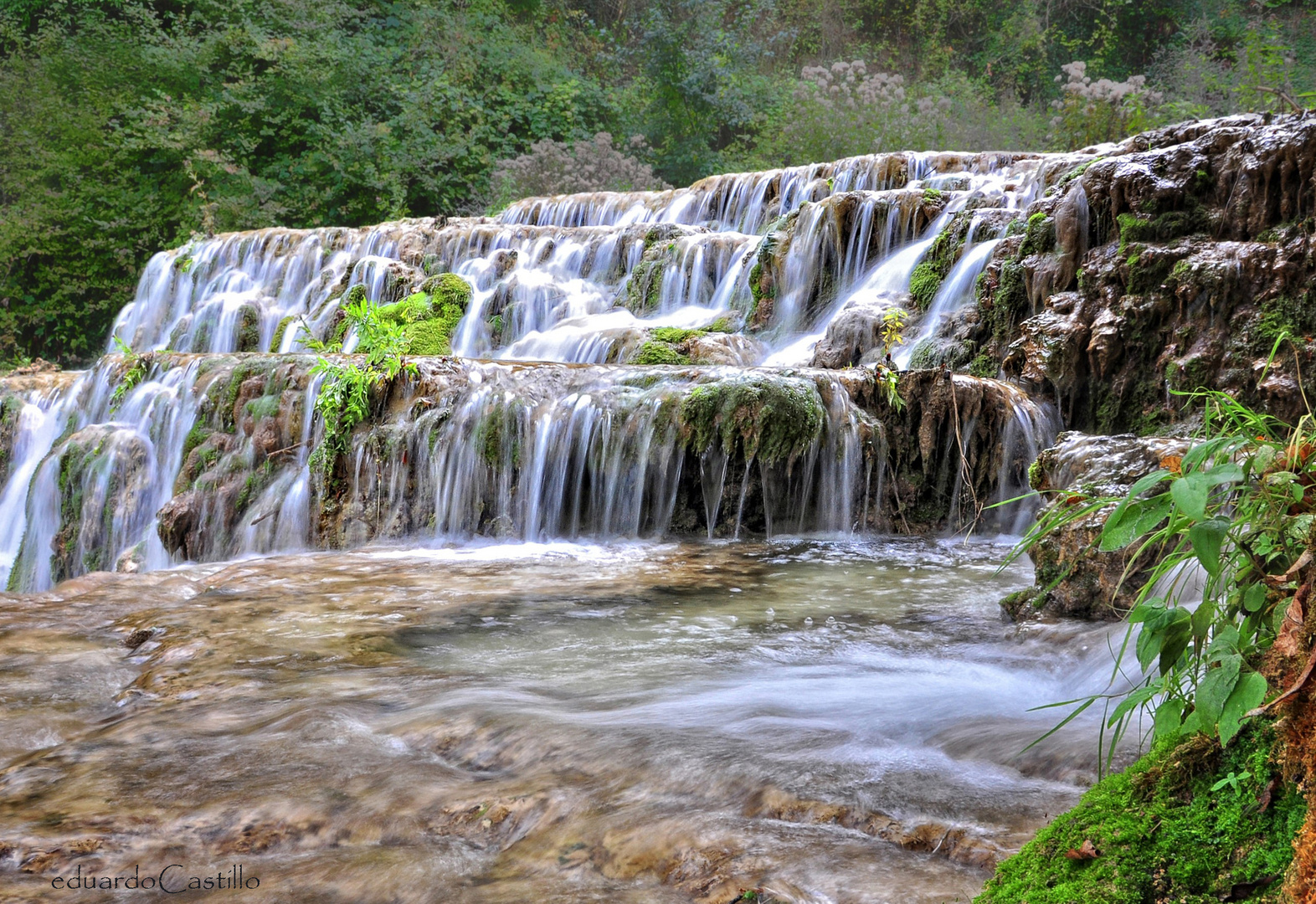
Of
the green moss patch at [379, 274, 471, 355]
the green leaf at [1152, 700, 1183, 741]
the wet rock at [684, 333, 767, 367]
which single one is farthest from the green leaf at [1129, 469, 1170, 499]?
the green moss patch at [379, 274, 471, 355]

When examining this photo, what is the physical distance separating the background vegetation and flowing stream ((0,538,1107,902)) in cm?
1316

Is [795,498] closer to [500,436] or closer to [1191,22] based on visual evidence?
[500,436]

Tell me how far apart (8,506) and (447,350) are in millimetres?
4596

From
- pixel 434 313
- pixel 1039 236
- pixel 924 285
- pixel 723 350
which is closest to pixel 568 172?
pixel 434 313

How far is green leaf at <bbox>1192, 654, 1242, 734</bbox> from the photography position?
3.86 ft

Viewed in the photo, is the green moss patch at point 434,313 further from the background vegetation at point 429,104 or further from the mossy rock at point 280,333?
the background vegetation at point 429,104

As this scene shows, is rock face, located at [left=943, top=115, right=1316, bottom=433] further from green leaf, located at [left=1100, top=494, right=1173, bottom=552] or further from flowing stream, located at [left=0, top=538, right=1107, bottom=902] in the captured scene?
green leaf, located at [left=1100, top=494, right=1173, bottom=552]

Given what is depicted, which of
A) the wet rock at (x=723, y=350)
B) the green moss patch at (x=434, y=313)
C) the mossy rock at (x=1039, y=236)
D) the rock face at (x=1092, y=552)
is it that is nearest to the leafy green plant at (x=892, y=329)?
the mossy rock at (x=1039, y=236)

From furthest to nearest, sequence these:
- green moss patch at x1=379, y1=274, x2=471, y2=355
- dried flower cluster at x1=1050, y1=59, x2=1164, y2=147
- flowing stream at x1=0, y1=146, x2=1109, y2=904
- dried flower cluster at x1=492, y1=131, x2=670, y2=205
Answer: dried flower cluster at x1=492, y1=131, x2=670, y2=205, dried flower cluster at x1=1050, y1=59, x2=1164, y2=147, green moss patch at x1=379, y1=274, x2=471, y2=355, flowing stream at x1=0, y1=146, x2=1109, y2=904

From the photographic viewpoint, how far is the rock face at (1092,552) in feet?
12.1

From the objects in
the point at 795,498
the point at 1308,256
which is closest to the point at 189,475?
the point at 795,498

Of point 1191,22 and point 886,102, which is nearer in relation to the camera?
point 886,102

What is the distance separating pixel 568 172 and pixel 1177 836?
59.6 ft

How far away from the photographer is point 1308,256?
529cm
